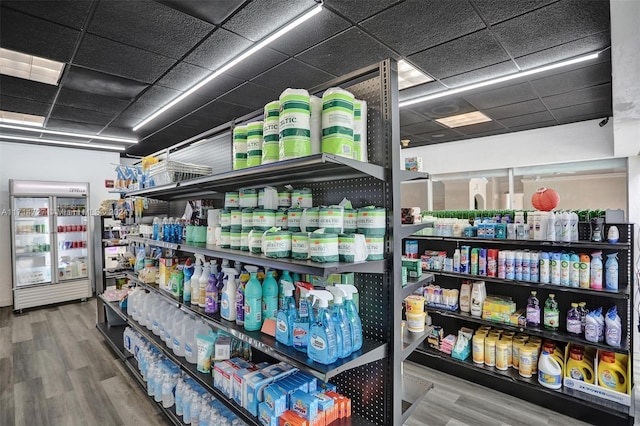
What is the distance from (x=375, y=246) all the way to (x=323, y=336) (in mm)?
467

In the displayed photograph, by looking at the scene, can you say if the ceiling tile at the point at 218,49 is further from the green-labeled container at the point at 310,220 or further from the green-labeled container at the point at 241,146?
the green-labeled container at the point at 310,220

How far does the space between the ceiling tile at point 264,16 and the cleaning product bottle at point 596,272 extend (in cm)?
308

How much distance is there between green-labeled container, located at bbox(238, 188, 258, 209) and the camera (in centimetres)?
208

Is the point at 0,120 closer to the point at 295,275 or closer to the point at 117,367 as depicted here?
the point at 117,367

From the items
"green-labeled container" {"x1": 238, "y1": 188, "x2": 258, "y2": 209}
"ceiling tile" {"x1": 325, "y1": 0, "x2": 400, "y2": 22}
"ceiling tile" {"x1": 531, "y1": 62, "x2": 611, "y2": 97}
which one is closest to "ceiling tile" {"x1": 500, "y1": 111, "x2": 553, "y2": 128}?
"ceiling tile" {"x1": 531, "y1": 62, "x2": 611, "y2": 97}

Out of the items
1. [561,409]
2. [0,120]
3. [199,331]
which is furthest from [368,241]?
[0,120]

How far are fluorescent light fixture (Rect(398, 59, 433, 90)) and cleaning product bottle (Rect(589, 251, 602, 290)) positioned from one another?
7.66 feet

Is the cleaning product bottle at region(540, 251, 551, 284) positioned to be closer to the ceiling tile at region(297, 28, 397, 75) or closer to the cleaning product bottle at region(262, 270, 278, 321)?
the ceiling tile at region(297, 28, 397, 75)

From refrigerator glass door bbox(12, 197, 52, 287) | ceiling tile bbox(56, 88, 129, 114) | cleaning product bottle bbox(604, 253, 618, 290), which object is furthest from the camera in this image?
refrigerator glass door bbox(12, 197, 52, 287)

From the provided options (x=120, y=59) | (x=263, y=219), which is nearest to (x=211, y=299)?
(x=263, y=219)

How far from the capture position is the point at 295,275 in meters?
1.90

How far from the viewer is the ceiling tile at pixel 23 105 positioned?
415cm

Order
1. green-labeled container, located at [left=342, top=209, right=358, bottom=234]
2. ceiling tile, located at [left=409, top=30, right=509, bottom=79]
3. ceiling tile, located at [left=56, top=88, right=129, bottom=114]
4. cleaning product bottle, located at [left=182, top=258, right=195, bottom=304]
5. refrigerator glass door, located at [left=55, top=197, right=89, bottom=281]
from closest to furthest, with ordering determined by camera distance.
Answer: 1. green-labeled container, located at [left=342, top=209, right=358, bottom=234]
2. cleaning product bottle, located at [left=182, top=258, right=195, bottom=304]
3. ceiling tile, located at [left=409, top=30, right=509, bottom=79]
4. ceiling tile, located at [left=56, top=88, right=129, bottom=114]
5. refrigerator glass door, located at [left=55, top=197, right=89, bottom=281]

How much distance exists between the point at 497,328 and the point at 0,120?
737 cm
